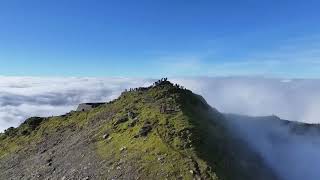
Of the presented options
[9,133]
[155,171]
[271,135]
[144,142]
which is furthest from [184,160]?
[9,133]

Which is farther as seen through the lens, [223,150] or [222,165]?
[223,150]

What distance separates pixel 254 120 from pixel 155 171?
3367 cm

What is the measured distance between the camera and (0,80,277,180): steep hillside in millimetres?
36156

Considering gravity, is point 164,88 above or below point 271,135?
above

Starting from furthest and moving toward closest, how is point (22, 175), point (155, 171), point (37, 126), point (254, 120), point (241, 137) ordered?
point (254, 120) → point (37, 126) → point (241, 137) → point (22, 175) → point (155, 171)

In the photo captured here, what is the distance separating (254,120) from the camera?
65875mm

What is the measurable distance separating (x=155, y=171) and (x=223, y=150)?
26.5ft

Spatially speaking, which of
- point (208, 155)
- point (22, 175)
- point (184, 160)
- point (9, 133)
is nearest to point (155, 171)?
point (184, 160)

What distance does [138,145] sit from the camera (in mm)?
40500

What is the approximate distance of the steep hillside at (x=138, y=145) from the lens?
1423 inches

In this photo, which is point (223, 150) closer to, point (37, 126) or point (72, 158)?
point (72, 158)

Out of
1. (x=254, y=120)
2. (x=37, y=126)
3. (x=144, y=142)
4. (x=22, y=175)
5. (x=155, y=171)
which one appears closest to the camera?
(x=155, y=171)

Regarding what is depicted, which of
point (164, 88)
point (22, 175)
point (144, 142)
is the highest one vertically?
point (164, 88)

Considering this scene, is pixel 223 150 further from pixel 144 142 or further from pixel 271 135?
pixel 271 135
